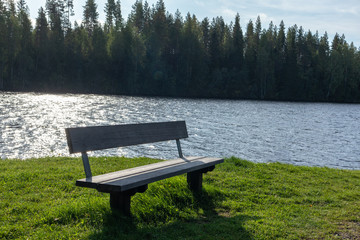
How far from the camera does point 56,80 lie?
7231 cm

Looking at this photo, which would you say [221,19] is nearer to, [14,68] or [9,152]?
[14,68]

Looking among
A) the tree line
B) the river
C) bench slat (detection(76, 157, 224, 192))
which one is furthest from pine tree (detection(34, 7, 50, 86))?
bench slat (detection(76, 157, 224, 192))

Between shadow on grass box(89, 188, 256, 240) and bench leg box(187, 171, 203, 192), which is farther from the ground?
bench leg box(187, 171, 203, 192)

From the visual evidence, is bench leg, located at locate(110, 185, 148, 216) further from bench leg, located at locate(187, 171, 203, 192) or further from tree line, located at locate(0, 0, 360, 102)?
tree line, located at locate(0, 0, 360, 102)

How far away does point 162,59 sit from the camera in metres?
81.4

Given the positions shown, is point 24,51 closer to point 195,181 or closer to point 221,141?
point 221,141

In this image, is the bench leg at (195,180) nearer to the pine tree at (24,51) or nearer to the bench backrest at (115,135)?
the bench backrest at (115,135)

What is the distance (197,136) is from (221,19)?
8979 centimetres

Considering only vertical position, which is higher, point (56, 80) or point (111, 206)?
point (56, 80)

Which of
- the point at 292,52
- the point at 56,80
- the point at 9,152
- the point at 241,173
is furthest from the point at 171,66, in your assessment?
the point at 241,173

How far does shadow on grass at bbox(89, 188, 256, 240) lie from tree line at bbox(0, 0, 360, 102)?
70046 mm

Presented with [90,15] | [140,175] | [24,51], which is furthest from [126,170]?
[90,15]

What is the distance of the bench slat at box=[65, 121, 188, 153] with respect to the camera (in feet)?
13.9

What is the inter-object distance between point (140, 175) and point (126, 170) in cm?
46
